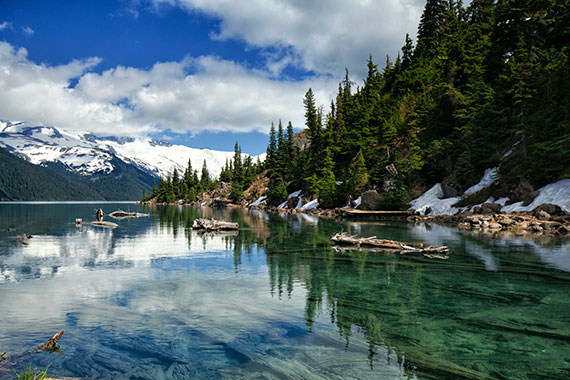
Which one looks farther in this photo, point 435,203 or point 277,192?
point 277,192

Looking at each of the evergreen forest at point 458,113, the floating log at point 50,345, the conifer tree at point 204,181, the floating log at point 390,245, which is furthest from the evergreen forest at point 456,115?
the conifer tree at point 204,181

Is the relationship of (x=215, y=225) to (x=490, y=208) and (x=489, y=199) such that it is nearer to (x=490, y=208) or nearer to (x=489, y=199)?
(x=490, y=208)

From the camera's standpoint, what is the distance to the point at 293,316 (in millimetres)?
11305

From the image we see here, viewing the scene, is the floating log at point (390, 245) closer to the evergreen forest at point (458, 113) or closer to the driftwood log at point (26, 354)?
the driftwood log at point (26, 354)

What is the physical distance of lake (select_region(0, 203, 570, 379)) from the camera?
7.91m

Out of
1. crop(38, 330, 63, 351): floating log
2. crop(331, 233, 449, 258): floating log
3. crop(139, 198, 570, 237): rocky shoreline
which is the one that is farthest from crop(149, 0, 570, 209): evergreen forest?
crop(38, 330, 63, 351): floating log

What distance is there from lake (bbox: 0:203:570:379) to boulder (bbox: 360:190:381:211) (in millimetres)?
42634

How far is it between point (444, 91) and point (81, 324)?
235ft

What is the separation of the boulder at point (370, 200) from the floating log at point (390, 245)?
39529mm

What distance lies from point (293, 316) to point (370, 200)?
5679cm

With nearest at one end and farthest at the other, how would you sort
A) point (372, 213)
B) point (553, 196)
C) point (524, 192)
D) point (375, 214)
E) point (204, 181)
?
point (553, 196) → point (524, 192) → point (372, 213) → point (375, 214) → point (204, 181)

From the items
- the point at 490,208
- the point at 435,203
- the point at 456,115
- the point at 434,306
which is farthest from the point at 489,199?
the point at 434,306

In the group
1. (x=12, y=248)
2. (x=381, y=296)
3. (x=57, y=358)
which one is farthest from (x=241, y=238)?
(x=57, y=358)

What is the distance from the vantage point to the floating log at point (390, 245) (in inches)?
894
